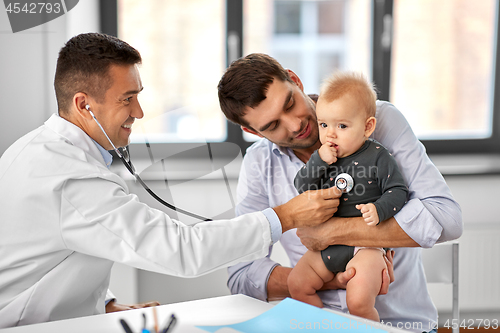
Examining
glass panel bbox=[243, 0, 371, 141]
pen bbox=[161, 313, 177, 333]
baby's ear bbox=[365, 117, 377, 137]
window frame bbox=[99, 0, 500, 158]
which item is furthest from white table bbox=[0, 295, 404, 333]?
glass panel bbox=[243, 0, 371, 141]

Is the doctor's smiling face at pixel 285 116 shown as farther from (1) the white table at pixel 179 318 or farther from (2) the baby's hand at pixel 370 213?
(1) the white table at pixel 179 318

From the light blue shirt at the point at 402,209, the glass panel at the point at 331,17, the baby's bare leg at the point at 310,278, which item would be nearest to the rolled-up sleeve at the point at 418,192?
Result: the light blue shirt at the point at 402,209

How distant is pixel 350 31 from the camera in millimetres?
2783

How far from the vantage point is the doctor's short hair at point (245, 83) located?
1.23 meters

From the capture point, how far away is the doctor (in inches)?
37.6

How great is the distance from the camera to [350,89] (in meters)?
1.09

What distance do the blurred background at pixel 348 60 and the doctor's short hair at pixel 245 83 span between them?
2.22ft

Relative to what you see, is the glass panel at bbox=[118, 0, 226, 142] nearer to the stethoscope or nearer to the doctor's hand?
the stethoscope

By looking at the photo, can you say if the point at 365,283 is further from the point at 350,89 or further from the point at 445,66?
the point at 445,66

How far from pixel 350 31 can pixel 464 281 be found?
1.57 meters

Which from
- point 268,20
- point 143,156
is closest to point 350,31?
point 268,20

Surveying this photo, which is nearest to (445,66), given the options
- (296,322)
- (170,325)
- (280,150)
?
(280,150)

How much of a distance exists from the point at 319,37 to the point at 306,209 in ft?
6.37

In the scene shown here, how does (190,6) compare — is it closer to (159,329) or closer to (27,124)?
(27,124)
